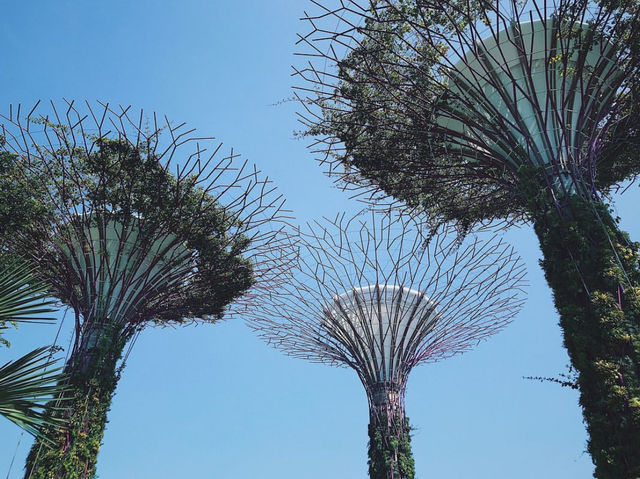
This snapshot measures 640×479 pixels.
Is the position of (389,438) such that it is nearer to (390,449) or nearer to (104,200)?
(390,449)

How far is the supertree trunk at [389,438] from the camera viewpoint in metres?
12.4

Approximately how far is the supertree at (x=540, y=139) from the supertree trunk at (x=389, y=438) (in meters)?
4.97

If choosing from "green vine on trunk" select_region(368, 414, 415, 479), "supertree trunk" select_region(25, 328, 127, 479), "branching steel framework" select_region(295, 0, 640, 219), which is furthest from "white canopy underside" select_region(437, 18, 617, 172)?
"supertree trunk" select_region(25, 328, 127, 479)

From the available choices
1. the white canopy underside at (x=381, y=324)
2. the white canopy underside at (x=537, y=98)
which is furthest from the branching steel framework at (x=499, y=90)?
the white canopy underside at (x=381, y=324)

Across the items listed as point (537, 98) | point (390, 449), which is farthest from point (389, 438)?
point (537, 98)

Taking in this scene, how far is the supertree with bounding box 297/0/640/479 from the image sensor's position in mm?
5605

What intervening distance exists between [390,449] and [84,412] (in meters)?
6.99

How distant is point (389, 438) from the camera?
12.8 m

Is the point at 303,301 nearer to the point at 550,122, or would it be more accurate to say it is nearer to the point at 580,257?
the point at 550,122

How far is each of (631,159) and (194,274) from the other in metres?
9.89

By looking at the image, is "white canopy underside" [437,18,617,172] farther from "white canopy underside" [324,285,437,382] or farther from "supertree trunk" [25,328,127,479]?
"supertree trunk" [25,328,127,479]

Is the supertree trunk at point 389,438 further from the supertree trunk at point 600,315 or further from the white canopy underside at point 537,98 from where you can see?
the supertree trunk at point 600,315

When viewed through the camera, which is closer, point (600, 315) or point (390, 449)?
point (600, 315)

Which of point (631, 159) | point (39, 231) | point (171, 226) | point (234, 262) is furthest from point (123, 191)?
point (631, 159)
